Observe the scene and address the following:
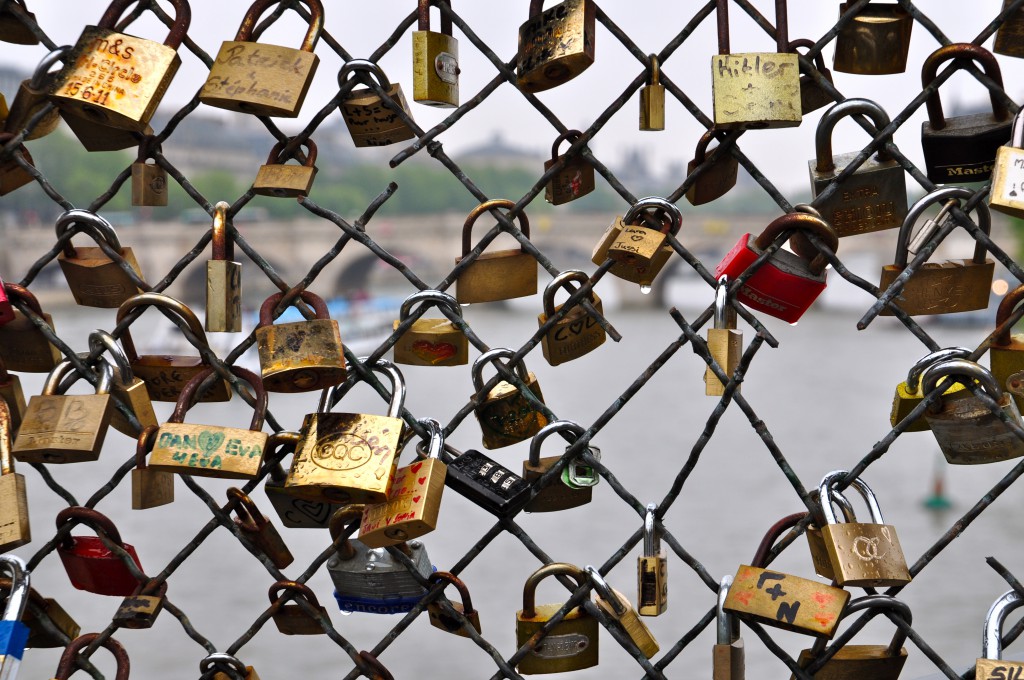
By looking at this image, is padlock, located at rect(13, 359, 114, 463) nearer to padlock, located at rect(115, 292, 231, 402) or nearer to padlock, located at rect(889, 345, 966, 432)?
padlock, located at rect(115, 292, 231, 402)

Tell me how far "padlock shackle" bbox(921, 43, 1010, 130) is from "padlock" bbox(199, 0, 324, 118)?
501 mm

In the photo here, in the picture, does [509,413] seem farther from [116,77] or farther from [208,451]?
[116,77]

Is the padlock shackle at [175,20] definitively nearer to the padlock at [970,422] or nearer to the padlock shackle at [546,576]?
the padlock shackle at [546,576]

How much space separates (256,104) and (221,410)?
472 inches

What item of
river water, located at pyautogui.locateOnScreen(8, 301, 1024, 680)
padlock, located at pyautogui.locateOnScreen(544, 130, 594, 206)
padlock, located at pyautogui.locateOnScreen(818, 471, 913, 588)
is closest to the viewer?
padlock, located at pyautogui.locateOnScreen(818, 471, 913, 588)

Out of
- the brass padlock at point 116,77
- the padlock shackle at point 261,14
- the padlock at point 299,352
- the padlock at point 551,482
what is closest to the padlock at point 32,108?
the brass padlock at point 116,77

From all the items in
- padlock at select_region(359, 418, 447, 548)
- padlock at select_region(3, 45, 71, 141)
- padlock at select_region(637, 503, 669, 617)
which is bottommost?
padlock at select_region(637, 503, 669, 617)

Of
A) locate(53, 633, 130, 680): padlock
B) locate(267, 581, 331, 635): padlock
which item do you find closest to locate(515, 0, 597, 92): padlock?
locate(267, 581, 331, 635): padlock

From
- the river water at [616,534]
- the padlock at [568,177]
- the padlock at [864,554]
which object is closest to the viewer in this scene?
the padlock at [864,554]

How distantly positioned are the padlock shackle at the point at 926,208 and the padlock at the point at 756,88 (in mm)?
118

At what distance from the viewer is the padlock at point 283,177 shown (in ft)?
2.89

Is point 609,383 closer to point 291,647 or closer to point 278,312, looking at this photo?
point 291,647

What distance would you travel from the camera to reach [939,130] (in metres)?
0.86

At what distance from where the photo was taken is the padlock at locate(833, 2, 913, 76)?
845 millimetres
